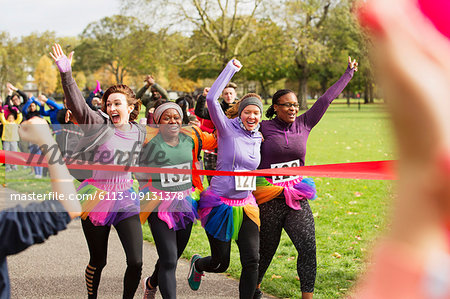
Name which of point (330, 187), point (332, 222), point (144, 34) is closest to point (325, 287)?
point (332, 222)

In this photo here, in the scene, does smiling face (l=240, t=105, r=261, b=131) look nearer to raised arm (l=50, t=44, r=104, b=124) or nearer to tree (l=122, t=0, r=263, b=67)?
raised arm (l=50, t=44, r=104, b=124)

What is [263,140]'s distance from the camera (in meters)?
4.64

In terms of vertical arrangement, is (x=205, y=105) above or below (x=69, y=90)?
below

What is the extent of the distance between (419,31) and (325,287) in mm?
4643

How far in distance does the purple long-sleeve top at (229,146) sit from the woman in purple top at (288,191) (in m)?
0.21

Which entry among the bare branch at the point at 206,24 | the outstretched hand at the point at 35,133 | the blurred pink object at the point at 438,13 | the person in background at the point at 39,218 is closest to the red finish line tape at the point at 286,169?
the person in background at the point at 39,218

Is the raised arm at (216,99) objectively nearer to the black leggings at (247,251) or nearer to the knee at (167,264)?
the black leggings at (247,251)

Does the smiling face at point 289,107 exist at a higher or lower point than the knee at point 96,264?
higher

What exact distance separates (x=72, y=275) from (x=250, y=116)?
8.83ft

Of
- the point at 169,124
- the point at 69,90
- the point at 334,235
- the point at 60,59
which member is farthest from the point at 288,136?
the point at 334,235

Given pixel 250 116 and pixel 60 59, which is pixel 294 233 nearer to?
pixel 250 116

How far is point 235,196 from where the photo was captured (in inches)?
171

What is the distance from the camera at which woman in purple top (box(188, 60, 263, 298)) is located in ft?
13.8

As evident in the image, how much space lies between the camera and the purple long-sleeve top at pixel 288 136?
4.59 m
